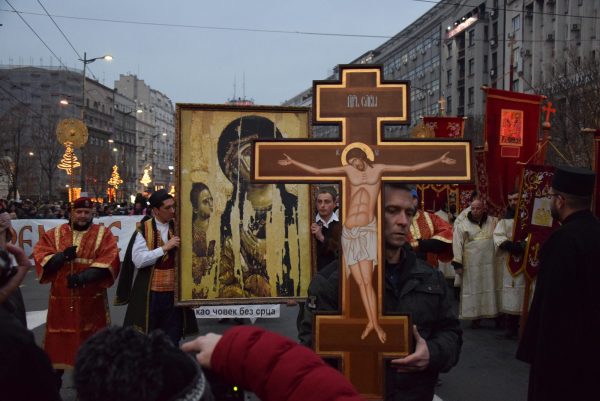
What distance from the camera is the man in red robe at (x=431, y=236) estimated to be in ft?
22.7

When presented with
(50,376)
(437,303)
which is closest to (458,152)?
(437,303)

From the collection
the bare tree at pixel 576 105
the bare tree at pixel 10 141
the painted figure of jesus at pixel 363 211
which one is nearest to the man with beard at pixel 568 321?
the painted figure of jesus at pixel 363 211

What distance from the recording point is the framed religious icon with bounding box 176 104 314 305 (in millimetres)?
5609

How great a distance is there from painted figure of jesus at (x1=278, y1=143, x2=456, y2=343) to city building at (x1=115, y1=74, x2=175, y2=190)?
102 meters

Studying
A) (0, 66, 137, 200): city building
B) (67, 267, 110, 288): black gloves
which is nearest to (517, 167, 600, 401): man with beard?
(67, 267, 110, 288): black gloves

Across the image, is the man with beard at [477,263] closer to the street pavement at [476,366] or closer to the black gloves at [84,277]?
the street pavement at [476,366]

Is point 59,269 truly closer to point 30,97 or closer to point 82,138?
point 82,138

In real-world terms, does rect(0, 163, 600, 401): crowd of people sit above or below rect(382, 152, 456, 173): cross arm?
below

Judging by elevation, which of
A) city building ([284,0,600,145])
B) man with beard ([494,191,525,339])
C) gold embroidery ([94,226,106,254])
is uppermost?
city building ([284,0,600,145])

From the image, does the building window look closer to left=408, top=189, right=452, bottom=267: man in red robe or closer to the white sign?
left=408, top=189, right=452, bottom=267: man in red robe

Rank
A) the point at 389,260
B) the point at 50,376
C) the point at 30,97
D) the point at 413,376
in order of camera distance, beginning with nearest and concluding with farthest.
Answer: the point at 50,376, the point at 413,376, the point at 389,260, the point at 30,97

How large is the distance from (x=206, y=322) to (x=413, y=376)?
290 inches

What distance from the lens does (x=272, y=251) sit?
19.0 feet

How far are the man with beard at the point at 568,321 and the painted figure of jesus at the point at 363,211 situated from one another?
39.5 inches
